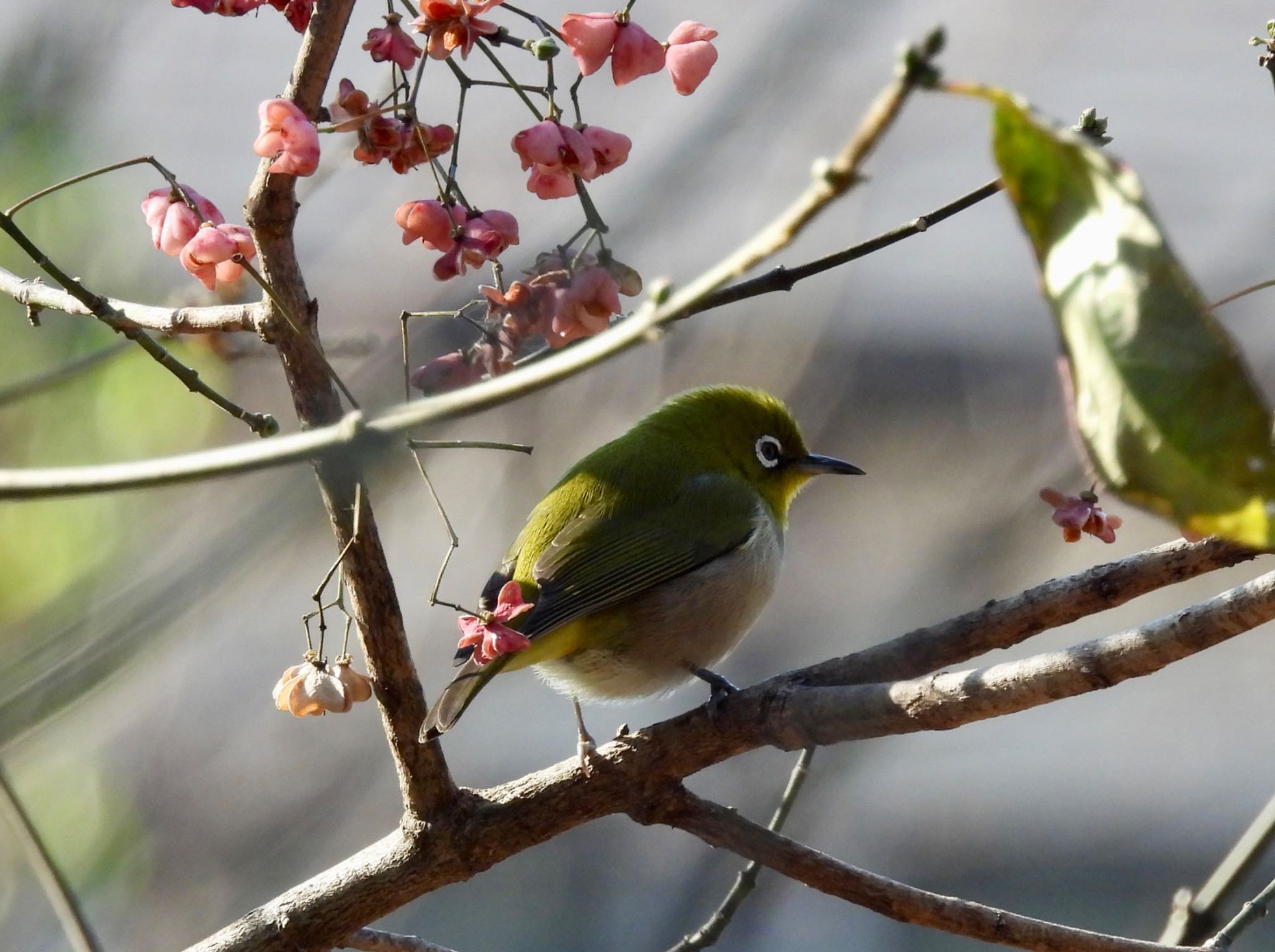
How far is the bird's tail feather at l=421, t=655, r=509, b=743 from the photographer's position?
235cm

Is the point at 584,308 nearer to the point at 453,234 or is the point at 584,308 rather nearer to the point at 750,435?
the point at 453,234

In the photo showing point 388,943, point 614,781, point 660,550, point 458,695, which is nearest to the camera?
point 614,781

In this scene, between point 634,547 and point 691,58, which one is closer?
point 691,58

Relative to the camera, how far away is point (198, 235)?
6.25 ft

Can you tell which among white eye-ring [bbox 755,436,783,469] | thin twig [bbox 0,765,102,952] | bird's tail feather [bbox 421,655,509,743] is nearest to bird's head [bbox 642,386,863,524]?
white eye-ring [bbox 755,436,783,469]

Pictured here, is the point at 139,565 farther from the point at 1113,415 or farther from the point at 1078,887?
the point at 1078,887

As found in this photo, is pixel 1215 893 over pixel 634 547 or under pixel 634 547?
under

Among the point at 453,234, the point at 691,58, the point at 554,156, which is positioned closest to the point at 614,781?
the point at 453,234

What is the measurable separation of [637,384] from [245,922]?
4.30m

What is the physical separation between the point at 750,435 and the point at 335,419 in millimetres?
2523

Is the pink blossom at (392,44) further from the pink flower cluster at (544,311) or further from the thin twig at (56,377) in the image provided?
the thin twig at (56,377)

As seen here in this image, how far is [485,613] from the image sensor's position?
7.13 feet

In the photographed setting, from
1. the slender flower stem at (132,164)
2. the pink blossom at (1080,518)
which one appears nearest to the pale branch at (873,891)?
the pink blossom at (1080,518)

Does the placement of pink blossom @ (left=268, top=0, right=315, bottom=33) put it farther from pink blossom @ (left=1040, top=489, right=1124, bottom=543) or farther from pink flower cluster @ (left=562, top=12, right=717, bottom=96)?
pink blossom @ (left=1040, top=489, right=1124, bottom=543)
